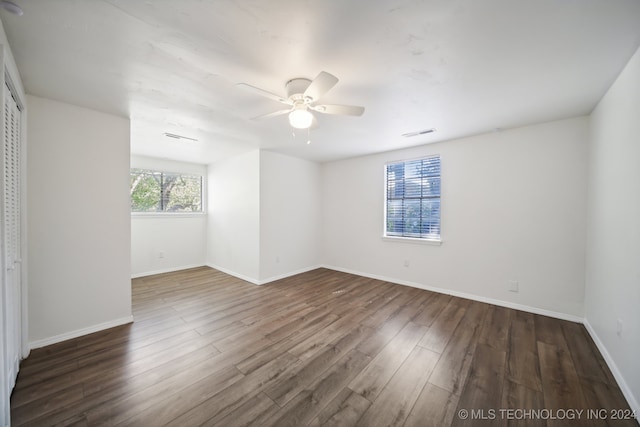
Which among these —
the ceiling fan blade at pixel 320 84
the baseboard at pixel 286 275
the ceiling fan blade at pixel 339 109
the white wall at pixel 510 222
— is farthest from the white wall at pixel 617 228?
the baseboard at pixel 286 275

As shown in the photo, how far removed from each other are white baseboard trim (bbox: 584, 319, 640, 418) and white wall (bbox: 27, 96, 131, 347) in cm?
448

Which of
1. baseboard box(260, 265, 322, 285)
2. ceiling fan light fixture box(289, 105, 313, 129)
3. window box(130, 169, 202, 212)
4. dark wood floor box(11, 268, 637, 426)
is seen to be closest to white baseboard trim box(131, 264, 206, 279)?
window box(130, 169, 202, 212)

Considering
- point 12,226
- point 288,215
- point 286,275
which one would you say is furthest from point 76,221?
point 286,275

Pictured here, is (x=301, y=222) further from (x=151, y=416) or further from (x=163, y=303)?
(x=151, y=416)

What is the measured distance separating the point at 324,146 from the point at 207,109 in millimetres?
1970

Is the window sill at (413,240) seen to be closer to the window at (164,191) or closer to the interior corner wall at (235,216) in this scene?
the interior corner wall at (235,216)

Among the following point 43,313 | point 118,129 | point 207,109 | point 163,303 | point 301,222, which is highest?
Result: point 207,109

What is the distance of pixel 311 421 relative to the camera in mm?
1452

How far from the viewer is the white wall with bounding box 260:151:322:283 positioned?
14.1ft

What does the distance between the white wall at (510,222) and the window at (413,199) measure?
0.50 ft

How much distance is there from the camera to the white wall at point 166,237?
A: 4586mm

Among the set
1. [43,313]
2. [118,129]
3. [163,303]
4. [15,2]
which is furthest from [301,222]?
[15,2]

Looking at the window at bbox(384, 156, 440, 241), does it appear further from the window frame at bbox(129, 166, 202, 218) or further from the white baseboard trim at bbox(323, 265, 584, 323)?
the window frame at bbox(129, 166, 202, 218)

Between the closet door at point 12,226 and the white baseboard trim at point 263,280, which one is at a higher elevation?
the closet door at point 12,226
